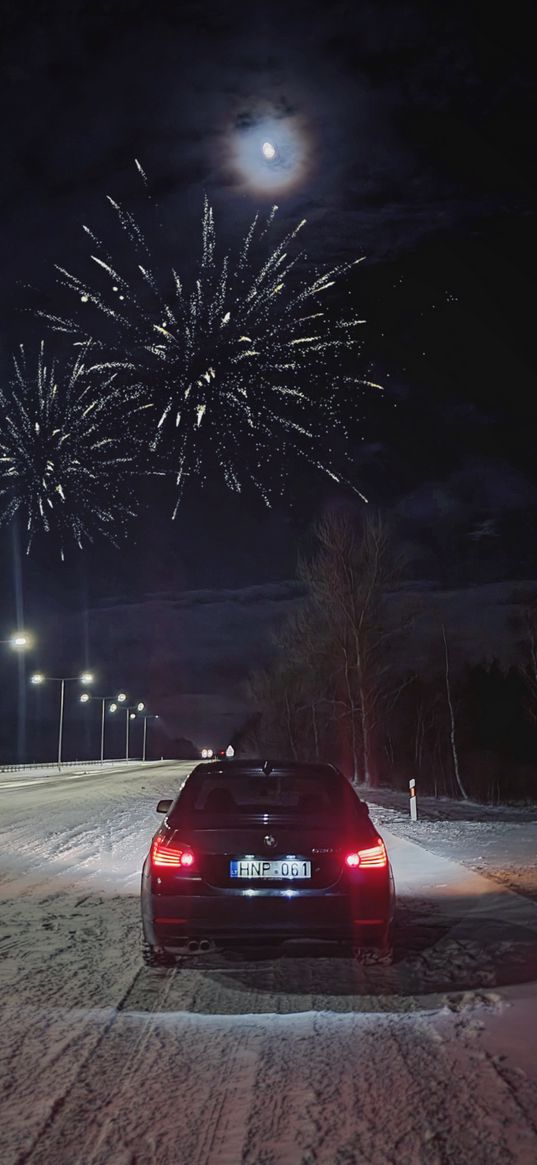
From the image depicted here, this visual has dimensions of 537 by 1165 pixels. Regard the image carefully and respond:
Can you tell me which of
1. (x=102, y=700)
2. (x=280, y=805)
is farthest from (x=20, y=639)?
(x=102, y=700)

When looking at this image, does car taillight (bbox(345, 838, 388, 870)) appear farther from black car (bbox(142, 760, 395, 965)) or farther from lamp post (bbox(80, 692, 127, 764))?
lamp post (bbox(80, 692, 127, 764))

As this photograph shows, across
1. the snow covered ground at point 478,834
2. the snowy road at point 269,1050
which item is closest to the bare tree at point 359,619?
the snow covered ground at point 478,834

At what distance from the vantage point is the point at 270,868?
5.39 meters

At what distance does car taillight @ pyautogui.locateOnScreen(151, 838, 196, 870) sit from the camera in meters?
5.44

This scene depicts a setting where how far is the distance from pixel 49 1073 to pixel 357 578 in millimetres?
34219

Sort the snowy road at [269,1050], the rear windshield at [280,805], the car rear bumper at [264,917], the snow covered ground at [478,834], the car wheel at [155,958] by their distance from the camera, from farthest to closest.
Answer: the snow covered ground at [478,834]
the rear windshield at [280,805]
the car wheel at [155,958]
the car rear bumper at [264,917]
the snowy road at [269,1050]

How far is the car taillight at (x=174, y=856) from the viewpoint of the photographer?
5441 mm

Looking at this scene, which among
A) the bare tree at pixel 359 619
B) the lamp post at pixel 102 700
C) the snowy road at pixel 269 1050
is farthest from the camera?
the lamp post at pixel 102 700

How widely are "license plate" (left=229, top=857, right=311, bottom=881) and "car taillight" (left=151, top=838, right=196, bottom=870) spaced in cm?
26

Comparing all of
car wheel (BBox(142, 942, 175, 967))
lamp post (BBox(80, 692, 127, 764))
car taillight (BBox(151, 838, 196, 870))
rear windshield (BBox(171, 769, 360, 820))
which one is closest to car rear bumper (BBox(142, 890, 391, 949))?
car taillight (BBox(151, 838, 196, 870))

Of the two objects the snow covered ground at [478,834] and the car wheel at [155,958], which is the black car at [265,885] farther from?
the snow covered ground at [478,834]

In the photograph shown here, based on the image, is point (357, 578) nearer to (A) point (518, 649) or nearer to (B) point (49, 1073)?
(A) point (518, 649)

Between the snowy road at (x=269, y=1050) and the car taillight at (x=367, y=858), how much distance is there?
52 centimetres

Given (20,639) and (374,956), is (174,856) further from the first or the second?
(20,639)
